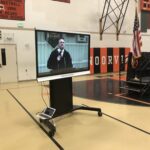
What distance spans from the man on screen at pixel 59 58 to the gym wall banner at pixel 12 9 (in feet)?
14.3

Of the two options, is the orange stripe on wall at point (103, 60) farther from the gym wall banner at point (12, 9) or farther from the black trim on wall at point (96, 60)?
the gym wall banner at point (12, 9)

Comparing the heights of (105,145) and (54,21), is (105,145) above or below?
below

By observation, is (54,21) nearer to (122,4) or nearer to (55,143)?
(122,4)

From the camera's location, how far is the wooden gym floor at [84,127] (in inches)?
82.8

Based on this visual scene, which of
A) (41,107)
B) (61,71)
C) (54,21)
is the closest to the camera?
(61,71)

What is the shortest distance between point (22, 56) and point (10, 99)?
110 inches

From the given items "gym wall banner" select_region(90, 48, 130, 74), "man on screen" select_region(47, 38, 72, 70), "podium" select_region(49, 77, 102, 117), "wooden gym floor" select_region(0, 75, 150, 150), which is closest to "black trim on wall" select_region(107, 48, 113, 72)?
"gym wall banner" select_region(90, 48, 130, 74)

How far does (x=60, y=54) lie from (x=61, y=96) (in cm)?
57

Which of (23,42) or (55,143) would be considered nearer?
(55,143)

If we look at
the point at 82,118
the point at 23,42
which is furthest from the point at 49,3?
the point at 82,118

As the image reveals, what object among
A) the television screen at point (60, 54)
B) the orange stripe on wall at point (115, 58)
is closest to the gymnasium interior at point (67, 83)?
the television screen at point (60, 54)

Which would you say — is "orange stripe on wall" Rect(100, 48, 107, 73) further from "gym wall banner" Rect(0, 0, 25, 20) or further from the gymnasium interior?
"gym wall banner" Rect(0, 0, 25, 20)

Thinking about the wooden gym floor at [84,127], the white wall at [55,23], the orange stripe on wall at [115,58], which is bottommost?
the wooden gym floor at [84,127]

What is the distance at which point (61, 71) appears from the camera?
2.69 m
